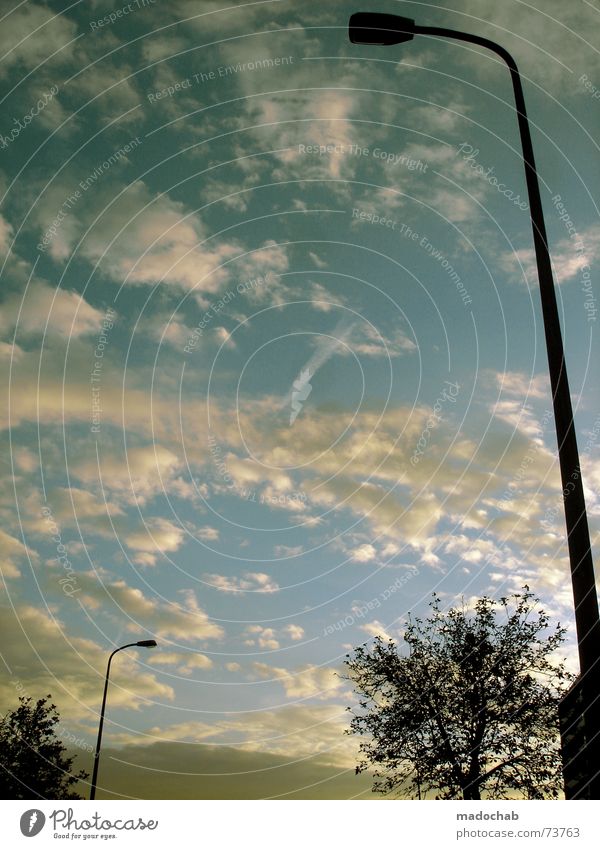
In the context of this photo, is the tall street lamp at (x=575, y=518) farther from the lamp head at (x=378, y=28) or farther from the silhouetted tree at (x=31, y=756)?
the silhouetted tree at (x=31, y=756)

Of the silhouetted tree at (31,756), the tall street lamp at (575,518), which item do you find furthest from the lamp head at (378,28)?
the silhouetted tree at (31,756)

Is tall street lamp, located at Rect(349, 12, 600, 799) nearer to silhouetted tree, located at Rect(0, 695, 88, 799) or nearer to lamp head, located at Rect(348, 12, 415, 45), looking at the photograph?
lamp head, located at Rect(348, 12, 415, 45)

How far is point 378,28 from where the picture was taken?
8.59 metres

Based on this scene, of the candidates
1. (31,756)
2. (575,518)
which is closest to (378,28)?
(575,518)

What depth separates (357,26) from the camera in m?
8.50

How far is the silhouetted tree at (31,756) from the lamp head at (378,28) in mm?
45881

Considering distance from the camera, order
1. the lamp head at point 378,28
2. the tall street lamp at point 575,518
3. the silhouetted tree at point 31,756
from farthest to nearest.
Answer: the silhouetted tree at point 31,756 → the lamp head at point 378,28 → the tall street lamp at point 575,518

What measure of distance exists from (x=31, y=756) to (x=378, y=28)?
5144 centimetres

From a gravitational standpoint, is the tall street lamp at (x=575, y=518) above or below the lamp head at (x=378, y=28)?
below

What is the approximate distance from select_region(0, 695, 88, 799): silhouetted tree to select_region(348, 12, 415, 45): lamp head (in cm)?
4588

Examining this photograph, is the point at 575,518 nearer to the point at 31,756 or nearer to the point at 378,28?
the point at 378,28

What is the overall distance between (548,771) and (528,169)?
2617 centimetres

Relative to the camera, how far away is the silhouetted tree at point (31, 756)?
4131 centimetres
